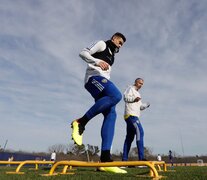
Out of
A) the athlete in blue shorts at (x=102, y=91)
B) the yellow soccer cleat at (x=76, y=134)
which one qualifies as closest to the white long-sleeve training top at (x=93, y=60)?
the athlete in blue shorts at (x=102, y=91)

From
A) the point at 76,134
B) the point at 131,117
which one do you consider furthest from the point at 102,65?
the point at 131,117

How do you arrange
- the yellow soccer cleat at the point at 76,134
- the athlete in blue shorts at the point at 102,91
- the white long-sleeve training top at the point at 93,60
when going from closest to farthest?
the yellow soccer cleat at the point at 76,134
the athlete in blue shorts at the point at 102,91
the white long-sleeve training top at the point at 93,60

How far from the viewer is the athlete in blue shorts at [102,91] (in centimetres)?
361

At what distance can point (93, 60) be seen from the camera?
3691 millimetres

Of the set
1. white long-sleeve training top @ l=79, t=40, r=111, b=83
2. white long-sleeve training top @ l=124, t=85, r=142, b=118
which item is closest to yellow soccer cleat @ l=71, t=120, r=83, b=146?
white long-sleeve training top @ l=79, t=40, r=111, b=83

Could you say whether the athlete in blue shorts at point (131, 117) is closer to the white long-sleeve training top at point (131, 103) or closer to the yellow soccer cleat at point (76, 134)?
the white long-sleeve training top at point (131, 103)

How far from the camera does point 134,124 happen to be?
21.4 feet

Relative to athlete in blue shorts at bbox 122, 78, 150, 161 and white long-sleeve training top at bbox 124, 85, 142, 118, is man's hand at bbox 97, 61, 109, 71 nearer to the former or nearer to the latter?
athlete in blue shorts at bbox 122, 78, 150, 161

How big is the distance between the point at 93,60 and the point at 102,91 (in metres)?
0.48

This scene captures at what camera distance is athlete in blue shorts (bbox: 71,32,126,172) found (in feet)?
11.8

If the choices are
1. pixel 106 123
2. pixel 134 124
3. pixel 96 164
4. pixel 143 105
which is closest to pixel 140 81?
pixel 143 105

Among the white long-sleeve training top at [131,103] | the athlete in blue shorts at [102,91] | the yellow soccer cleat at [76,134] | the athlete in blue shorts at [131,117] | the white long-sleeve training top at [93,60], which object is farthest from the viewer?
the white long-sleeve training top at [131,103]

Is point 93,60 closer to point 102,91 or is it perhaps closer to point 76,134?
point 102,91

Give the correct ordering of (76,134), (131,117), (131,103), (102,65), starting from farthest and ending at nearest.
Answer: (131,103)
(131,117)
(102,65)
(76,134)
